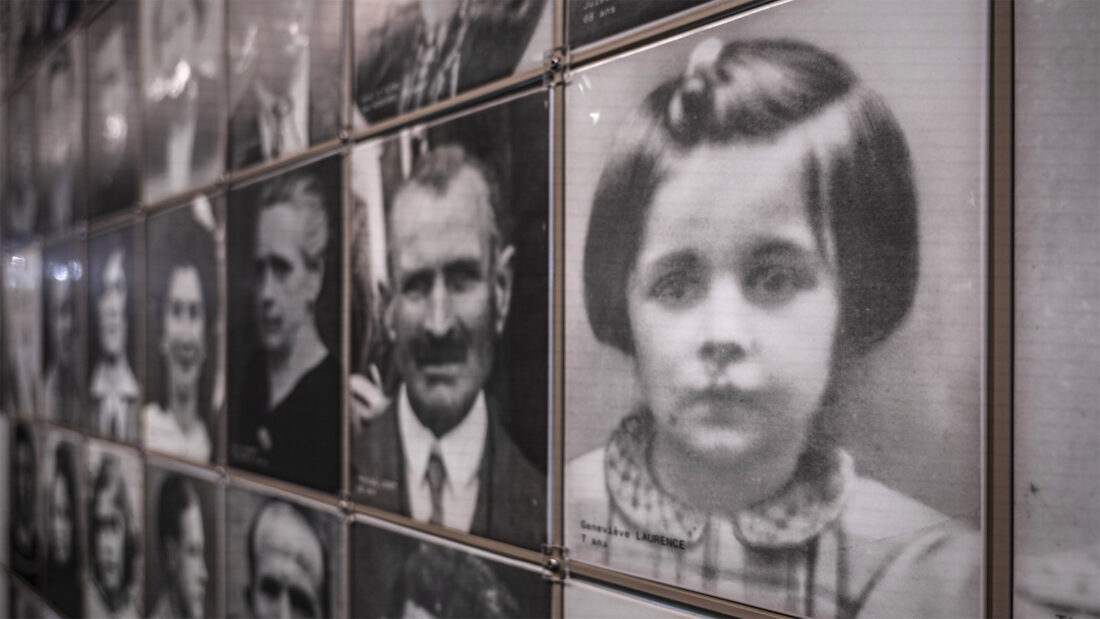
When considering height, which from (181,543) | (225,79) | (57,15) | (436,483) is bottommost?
(181,543)

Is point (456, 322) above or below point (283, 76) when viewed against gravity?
below

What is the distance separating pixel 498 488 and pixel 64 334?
64.1 inches

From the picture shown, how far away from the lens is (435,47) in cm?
104

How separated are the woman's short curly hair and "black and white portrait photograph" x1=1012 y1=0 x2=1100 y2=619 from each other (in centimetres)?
8

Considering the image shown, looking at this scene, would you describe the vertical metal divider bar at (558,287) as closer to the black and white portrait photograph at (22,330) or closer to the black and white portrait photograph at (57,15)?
the black and white portrait photograph at (57,15)

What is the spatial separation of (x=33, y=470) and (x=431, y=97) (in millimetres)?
1926

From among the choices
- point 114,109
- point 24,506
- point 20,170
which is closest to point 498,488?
point 114,109

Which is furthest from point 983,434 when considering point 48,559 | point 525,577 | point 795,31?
point 48,559

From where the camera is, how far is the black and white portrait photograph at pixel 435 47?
0.93 metres

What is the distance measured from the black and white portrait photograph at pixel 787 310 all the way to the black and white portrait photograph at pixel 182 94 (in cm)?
87

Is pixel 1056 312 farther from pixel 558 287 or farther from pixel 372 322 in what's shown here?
pixel 372 322

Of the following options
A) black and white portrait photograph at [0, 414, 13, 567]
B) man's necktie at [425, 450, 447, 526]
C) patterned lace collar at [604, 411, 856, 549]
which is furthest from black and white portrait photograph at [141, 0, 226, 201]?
black and white portrait photograph at [0, 414, 13, 567]

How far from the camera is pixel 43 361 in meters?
2.29

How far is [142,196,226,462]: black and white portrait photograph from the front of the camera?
149 cm
